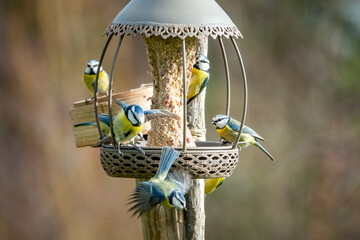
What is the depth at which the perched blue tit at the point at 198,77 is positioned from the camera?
3764mm

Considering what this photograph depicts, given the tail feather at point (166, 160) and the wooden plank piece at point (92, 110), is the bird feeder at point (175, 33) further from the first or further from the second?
the wooden plank piece at point (92, 110)

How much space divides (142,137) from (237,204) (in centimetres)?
425

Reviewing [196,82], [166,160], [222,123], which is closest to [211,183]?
[222,123]

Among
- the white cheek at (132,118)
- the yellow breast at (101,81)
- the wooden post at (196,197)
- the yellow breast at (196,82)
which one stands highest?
the yellow breast at (101,81)

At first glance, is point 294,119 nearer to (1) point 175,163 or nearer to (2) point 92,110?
(2) point 92,110

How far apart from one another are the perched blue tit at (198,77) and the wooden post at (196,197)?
12cm

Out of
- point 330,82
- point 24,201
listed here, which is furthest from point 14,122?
point 330,82

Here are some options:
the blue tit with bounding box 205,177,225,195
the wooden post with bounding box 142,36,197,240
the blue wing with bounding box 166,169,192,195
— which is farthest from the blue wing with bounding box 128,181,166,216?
the blue tit with bounding box 205,177,225,195

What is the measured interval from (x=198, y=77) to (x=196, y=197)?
74cm

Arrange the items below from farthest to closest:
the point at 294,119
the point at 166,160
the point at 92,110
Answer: the point at 294,119, the point at 92,110, the point at 166,160

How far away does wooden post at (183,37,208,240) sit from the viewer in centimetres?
376

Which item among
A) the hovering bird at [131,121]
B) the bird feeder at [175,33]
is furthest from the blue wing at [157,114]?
the bird feeder at [175,33]

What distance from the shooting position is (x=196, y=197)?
380 centimetres

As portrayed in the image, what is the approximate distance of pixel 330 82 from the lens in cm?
757
